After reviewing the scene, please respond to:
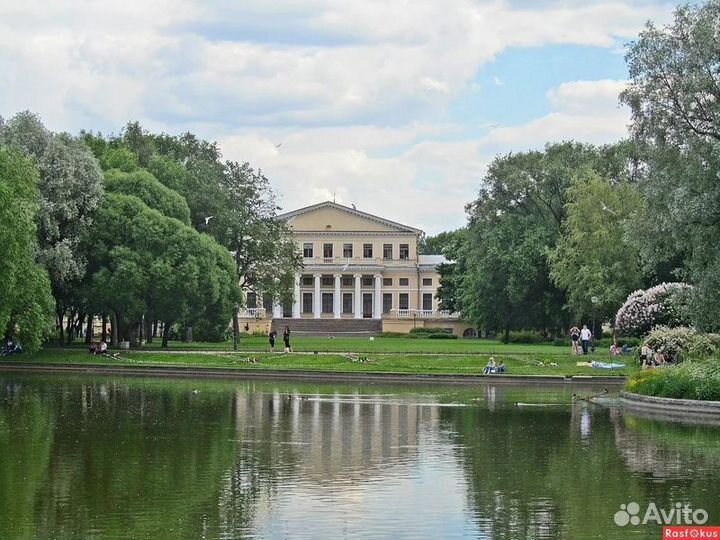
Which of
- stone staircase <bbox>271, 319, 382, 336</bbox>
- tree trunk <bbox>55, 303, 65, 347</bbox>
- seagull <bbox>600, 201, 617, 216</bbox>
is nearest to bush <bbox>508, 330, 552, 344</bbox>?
seagull <bbox>600, 201, 617, 216</bbox>

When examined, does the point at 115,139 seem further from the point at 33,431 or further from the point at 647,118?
the point at 33,431

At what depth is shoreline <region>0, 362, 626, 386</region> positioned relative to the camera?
48.4 metres

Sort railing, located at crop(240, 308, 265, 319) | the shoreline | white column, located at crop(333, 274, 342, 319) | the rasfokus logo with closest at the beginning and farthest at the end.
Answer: the rasfokus logo
the shoreline
railing, located at crop(240, 308, 265, 319)
white column, located at crop(333, 274, 342, 319)

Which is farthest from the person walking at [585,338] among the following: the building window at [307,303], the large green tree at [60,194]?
the building window at [307,303]

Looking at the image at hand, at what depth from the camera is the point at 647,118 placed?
44.1m

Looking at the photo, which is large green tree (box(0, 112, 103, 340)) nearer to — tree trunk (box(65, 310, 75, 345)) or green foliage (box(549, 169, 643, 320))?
tree trunk (box(65, 310, 75, 345))

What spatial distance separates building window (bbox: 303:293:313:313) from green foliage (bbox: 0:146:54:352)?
256 ft

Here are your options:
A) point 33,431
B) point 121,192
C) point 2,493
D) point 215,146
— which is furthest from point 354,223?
point 2,493

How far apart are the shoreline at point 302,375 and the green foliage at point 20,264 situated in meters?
2.04

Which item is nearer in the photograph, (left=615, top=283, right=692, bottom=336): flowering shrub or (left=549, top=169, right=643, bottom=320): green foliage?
(left=615, top=283, right=692, bottom=336): flowering shrub

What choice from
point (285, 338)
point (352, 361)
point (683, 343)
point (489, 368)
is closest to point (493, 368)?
point (489, 368)

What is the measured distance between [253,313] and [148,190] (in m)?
54.5

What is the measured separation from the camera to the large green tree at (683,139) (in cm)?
4119

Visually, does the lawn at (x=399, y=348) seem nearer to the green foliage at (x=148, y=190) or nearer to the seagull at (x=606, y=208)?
the green foliage at (x=148, y=190)
